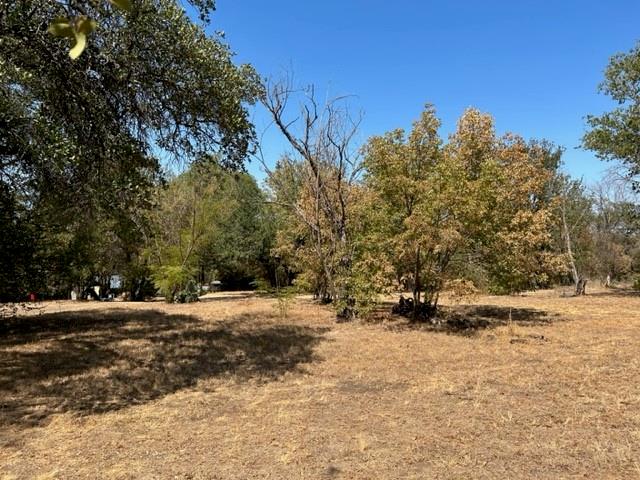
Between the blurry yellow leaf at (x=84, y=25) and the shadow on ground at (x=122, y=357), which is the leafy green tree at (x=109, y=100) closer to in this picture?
the shadow on ground at (x=122, y=357)

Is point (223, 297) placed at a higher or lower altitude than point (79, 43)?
lower

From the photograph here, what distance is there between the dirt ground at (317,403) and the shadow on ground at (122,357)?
37 mm

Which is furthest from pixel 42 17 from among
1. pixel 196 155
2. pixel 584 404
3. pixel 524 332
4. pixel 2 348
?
pixel 524 332

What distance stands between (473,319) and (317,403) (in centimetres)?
814

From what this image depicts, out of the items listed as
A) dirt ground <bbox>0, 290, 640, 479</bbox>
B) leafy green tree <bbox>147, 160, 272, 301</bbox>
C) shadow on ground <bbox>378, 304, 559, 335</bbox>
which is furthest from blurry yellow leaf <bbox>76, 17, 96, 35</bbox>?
Result: leafy green tree <bbox>147, 160, 272, 301</bbox>

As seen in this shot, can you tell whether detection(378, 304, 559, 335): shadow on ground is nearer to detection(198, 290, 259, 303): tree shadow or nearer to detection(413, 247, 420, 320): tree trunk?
detection(413, 247, 420, 320): tree trunk

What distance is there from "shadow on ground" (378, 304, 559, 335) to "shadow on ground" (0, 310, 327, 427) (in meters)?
2.62

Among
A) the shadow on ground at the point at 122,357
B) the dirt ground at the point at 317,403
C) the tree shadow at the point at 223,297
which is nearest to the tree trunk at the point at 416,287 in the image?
the dirt ground at the point at 317,403

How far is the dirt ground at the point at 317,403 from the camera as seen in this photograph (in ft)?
12.3

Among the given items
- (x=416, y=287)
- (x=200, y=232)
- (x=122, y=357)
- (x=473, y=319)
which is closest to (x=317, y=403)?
(x=122, y=357)

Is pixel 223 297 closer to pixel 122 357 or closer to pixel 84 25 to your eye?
pixel 122 357

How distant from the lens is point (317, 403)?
540cm

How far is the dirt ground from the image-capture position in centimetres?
375

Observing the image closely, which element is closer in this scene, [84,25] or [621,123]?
[84,25]
